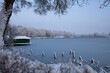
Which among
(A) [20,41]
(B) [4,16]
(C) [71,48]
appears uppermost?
(B) [4,16]

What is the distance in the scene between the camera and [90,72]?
170 centimetres

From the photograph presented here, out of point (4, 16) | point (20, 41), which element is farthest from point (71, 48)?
point (4, 16)

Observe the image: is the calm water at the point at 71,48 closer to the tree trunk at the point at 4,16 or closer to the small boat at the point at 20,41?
the small boat at the point at 20,41

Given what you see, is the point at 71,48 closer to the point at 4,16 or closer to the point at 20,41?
the point at 20,41

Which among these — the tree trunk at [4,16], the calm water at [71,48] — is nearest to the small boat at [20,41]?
the calm water at [71,48]

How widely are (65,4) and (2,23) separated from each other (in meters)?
2.77

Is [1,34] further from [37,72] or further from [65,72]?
[65,72]

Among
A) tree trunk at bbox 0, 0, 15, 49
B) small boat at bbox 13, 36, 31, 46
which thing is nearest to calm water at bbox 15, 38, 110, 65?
small boat at bbox 13, 36, 31, 46

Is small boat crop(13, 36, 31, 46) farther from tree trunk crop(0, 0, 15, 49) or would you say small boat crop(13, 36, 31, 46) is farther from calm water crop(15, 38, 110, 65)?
tree trunk crop(0, 0, 15, 49)

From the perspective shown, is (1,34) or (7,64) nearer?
(7,64)

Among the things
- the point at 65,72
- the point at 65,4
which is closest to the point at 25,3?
the point at 65,4

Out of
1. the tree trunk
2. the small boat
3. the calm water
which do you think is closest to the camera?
the tree trunk

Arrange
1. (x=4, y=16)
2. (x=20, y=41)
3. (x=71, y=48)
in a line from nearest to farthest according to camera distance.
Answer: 1. (x=4, y=16)
2. (x=71, y=48)
3. (x=20, y=41)

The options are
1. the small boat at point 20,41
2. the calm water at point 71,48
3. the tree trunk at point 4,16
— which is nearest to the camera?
the tree trunk at point 4,16
